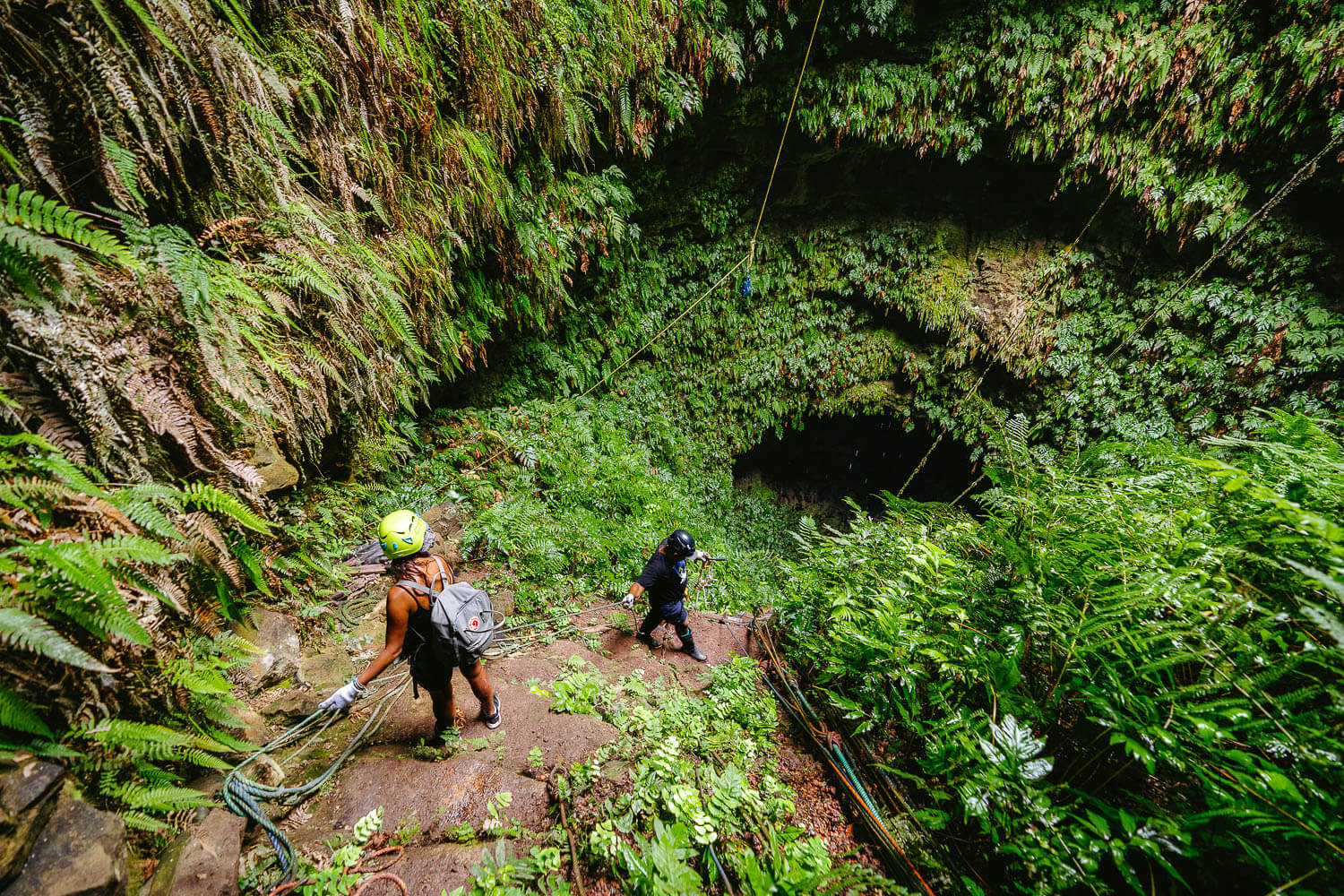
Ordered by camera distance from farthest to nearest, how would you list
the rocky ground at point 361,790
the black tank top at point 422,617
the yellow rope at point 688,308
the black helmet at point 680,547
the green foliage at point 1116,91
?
the yellow rope at point 688,308, the green foliage at point 1116,91, the black helmet at point 680,547, the black tank top at point 422,617, the rocky ground at point 361,790

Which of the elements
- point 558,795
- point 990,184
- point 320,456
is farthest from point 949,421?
point 320,456

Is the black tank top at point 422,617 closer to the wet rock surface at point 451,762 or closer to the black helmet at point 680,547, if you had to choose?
the wet rock surface at point 451,762

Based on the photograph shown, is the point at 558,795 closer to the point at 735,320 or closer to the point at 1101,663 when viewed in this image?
the point at 1101,663

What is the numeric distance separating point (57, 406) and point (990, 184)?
11.6 meters

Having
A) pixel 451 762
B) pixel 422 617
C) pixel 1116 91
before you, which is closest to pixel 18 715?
pixel 422 617

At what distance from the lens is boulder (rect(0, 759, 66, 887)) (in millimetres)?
1294

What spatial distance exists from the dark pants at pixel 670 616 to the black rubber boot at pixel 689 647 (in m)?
0.02

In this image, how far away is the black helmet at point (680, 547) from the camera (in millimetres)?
3951

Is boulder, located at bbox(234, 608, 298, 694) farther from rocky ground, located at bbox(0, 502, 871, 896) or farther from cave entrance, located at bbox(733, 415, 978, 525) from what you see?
cave entrance, located at bbox(733, 415, 978, 525)

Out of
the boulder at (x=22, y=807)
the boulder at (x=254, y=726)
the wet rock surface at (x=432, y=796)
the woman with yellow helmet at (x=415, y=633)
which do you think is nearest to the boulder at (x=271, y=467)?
the woman with yellow helmet at (x=415, y=633)

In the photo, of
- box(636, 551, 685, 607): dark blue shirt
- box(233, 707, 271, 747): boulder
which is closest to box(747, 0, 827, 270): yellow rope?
box(636, 551, 685, 607): dark blue shirt

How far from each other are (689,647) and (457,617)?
2492mm

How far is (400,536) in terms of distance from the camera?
8.07 ft

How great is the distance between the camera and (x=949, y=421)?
28.6 feet
